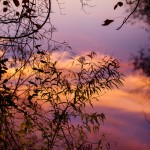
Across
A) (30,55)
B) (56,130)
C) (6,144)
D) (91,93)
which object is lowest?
(6,144)

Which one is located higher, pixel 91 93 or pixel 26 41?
pixel 26 41

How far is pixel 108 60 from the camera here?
5.27m

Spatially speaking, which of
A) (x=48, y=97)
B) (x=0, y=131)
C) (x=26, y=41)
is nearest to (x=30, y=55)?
(x=26, y=41)

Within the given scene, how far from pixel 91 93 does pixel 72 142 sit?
2.19 ft

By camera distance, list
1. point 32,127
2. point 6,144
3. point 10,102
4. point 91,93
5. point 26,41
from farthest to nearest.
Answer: point 91,93 < point 32,127 < point 26,41 < point 6,144 < point 10,102

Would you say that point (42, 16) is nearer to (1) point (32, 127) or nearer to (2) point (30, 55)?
(2) point (30, 55)

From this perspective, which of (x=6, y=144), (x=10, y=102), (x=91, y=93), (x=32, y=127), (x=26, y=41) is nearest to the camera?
(x=10, y=102)

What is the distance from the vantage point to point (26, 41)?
4.46 meters

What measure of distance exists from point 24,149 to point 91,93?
43.4 inches

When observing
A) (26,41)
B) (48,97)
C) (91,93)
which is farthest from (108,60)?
(26,41)

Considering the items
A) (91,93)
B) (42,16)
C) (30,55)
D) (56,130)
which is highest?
(42,16)

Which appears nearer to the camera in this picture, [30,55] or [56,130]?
[30,55]

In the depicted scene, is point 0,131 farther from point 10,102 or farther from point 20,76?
point 20,76

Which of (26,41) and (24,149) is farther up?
(26,41)
